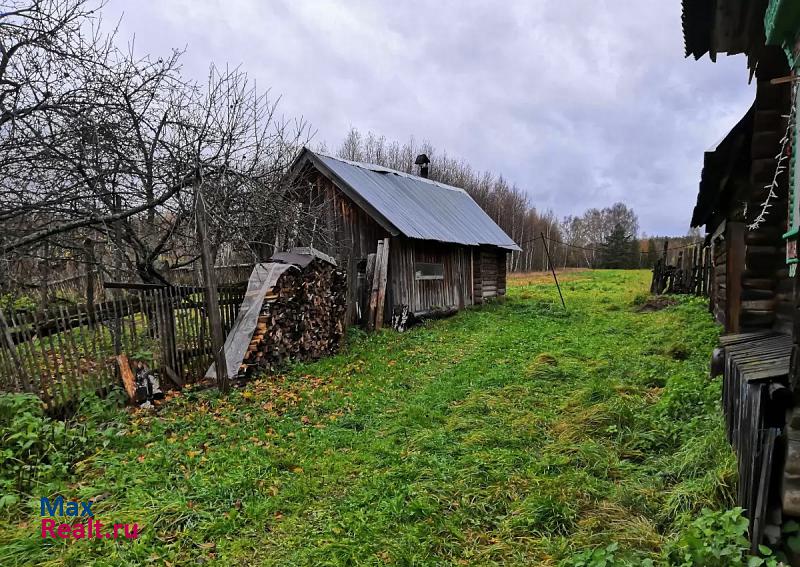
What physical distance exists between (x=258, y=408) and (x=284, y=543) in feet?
9.31

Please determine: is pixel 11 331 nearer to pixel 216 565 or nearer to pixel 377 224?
pixel 216 565

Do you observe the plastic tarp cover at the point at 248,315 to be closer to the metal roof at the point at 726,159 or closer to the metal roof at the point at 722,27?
Answer: the metal roof at the point at 722,27

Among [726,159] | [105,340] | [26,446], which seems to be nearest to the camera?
[26,446]

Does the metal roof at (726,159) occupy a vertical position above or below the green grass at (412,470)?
above

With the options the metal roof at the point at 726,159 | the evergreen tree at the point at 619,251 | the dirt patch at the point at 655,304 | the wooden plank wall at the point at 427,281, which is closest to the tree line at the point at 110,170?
the wooden plank wall at the point at 427,281

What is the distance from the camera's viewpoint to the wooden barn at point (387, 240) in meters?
11.2

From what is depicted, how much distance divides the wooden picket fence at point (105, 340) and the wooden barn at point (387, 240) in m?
3.91

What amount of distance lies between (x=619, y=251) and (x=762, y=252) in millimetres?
40756

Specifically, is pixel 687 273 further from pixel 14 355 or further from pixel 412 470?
pixel 14 355

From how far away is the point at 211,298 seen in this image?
21.6ft

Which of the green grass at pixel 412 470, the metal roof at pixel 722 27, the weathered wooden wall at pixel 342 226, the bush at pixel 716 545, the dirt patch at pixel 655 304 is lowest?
the green grass at pixel 412 470

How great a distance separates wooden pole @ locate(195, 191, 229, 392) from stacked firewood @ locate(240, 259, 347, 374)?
0.59 m

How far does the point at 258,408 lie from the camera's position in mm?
5828

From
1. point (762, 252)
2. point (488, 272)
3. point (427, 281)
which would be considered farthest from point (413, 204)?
point (762, 252)
